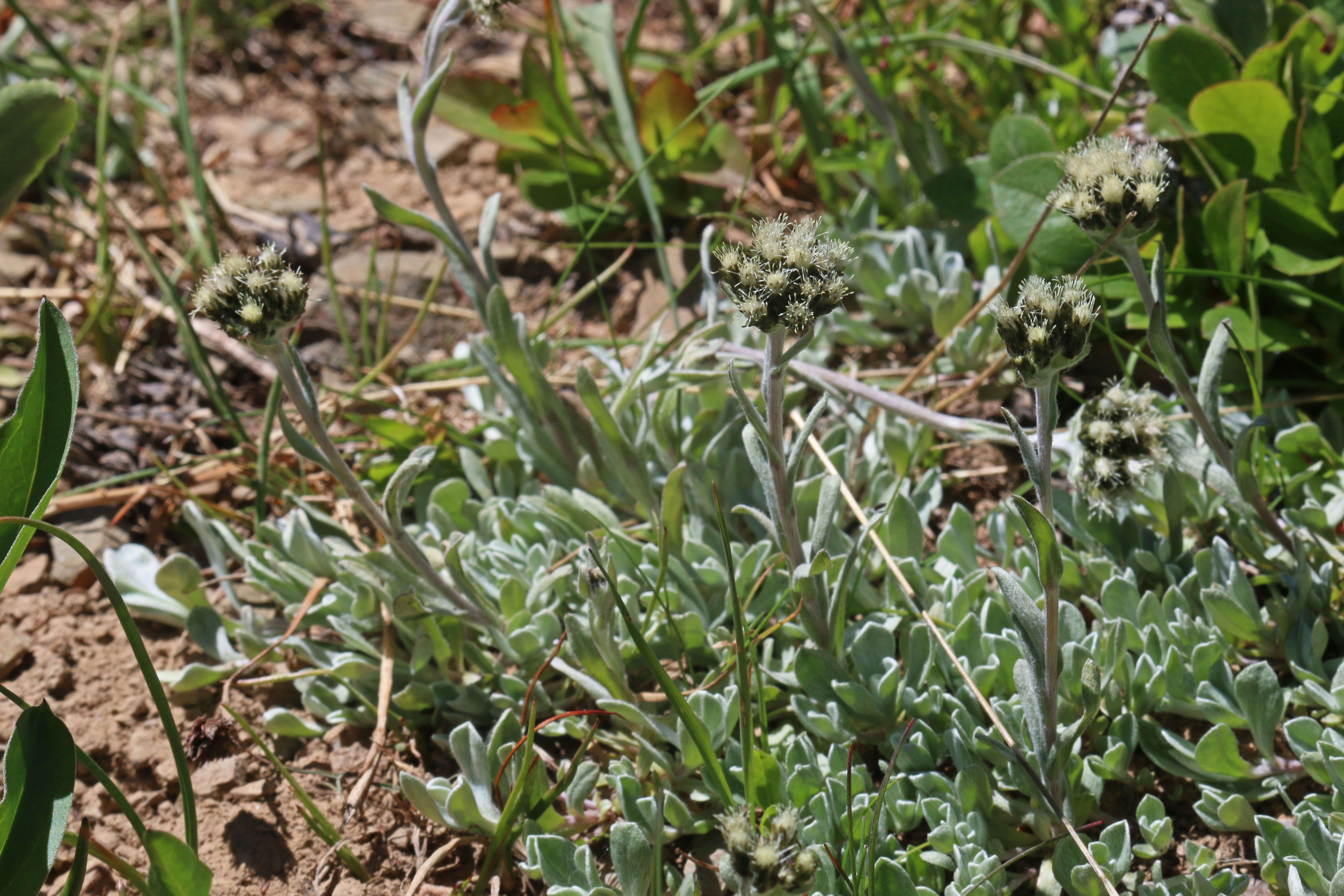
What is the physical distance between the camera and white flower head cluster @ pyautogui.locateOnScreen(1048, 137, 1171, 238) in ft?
5.20

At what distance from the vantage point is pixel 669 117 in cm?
317

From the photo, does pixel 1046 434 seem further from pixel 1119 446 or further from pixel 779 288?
pixel 1119 446

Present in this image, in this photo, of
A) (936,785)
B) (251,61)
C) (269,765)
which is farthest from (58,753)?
(251,61)

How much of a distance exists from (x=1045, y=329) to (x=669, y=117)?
209 centimetres

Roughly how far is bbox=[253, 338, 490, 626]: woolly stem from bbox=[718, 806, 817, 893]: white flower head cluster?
89 centimetres

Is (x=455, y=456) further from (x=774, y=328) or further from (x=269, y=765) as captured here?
(x=774, y=328)

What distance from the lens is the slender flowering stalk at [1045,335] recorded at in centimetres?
134

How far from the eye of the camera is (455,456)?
2.75 metres

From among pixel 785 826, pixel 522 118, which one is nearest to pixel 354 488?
pixel 785 826

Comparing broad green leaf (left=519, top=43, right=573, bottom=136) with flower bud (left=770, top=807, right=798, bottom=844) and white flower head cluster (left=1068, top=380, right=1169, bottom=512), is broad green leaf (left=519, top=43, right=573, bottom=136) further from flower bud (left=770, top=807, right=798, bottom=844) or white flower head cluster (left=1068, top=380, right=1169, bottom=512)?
flower bud (left=770, top=807, right=798, bottom=844)

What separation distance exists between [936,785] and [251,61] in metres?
4.01

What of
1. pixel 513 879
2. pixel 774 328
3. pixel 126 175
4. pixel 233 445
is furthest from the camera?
pixel 126 175

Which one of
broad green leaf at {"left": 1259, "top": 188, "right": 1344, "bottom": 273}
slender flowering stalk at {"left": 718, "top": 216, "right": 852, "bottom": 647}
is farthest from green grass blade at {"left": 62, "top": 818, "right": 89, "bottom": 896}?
broad green leaf at {"left": 1259, "top": 188, "right": 1344, "bottom": 273}

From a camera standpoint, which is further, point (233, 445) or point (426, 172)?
point (233, 445)
